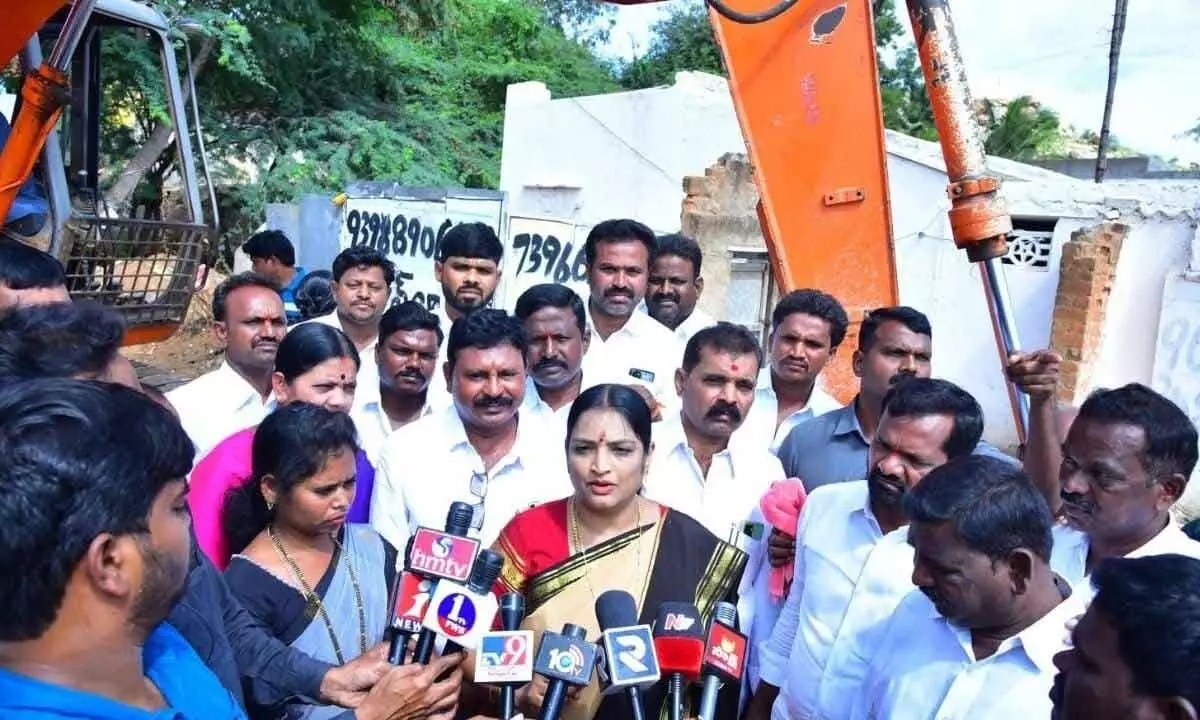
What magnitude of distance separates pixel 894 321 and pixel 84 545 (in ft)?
8.35

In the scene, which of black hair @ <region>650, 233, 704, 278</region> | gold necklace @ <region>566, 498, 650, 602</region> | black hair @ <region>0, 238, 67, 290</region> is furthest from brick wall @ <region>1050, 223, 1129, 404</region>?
black hair @ <region>0, 238, 67, 290</region>

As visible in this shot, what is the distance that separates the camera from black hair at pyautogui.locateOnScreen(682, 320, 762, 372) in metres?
2.97

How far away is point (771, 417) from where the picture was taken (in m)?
3.49

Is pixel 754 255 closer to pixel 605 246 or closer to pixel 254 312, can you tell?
pixel 605 246

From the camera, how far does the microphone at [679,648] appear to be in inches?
70.0

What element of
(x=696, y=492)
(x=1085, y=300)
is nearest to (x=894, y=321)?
(x=696, y=492)

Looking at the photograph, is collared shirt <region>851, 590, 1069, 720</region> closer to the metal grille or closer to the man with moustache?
the man with moustache

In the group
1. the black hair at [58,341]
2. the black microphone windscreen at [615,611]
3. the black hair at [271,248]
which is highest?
the black hair at [271,248]

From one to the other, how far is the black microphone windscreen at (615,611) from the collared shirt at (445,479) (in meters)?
0.79

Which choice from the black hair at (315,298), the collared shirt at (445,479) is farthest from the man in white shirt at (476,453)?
the black hair at (315,298)

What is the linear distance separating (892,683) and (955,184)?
141 centimetres

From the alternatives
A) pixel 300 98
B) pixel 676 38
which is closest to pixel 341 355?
pixel 300 98

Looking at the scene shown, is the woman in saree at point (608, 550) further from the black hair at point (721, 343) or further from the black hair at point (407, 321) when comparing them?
the black hair at point (407, 321)

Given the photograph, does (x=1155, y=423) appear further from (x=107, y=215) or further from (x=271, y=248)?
(x=271, y=248)
